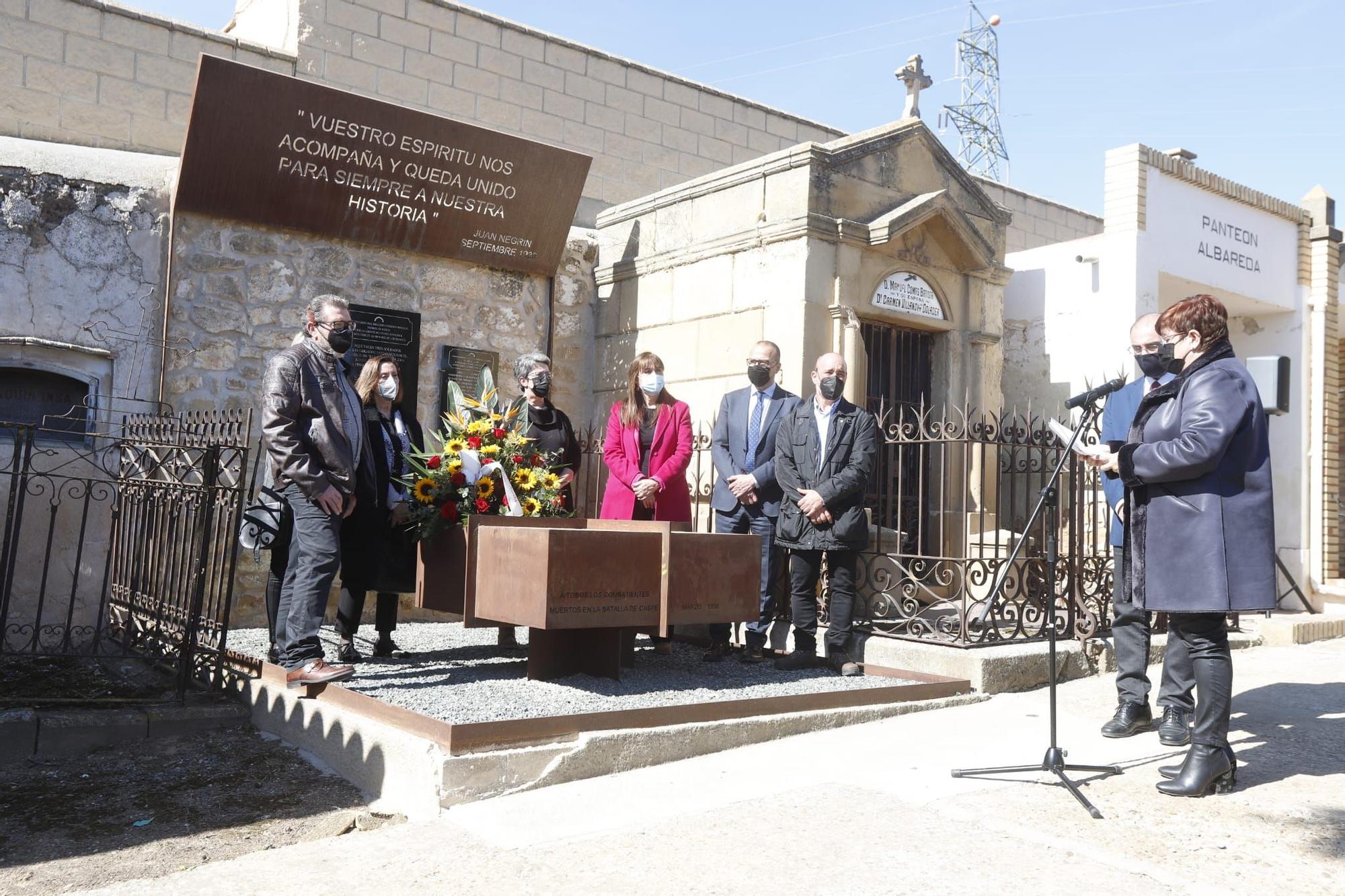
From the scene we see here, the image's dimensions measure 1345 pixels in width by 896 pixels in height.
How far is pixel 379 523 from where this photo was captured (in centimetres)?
588

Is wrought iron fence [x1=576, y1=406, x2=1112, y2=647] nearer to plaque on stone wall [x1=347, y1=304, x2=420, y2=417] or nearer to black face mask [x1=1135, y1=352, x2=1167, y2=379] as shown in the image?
black face mask [x1=1135, y1=352, x2=1167, y2=379]

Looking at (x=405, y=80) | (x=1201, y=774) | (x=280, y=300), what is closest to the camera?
(x=1201, y=774)

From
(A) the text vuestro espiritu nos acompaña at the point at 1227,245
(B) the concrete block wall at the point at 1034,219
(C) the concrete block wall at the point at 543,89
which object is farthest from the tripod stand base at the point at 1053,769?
(B) the concrete block wall at the point at 1034,219

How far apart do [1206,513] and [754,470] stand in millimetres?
2952

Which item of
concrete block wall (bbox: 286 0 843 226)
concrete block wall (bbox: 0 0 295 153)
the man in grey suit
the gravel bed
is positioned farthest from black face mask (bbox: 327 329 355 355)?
concrete block wall (bbox: 286 0 843 226)

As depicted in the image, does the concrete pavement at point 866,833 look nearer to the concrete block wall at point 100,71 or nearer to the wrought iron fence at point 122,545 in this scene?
the wrought iron fence at point 122,545

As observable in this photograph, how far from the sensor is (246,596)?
7.65 meters

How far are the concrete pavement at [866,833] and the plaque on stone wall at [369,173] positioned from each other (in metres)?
5.16

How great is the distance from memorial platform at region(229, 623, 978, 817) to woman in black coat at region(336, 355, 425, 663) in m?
0.37

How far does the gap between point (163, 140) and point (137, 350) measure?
244 centimetres

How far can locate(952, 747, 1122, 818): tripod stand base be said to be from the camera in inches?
160

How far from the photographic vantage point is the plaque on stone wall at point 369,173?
7.38m

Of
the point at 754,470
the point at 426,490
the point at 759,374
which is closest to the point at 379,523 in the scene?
the point at 426,490

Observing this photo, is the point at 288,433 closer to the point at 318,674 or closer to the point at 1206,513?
the point at 318,674
